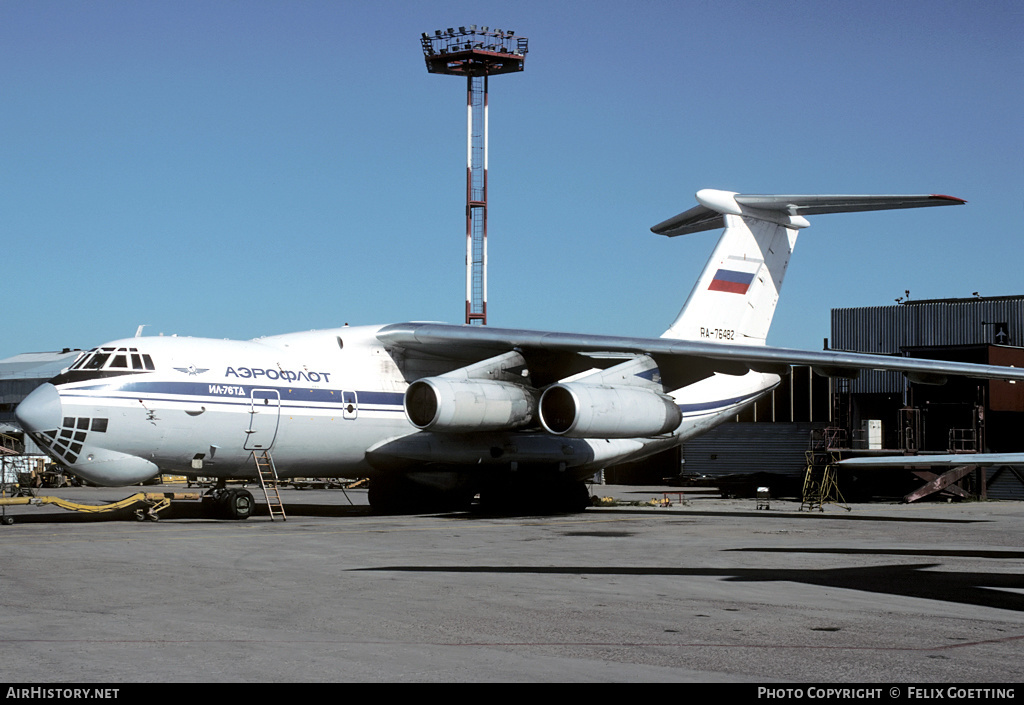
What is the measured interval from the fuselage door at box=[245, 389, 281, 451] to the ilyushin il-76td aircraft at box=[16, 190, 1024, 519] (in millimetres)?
27

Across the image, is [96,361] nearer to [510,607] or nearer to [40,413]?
[40,413]

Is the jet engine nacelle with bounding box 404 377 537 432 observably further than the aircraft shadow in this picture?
Yes

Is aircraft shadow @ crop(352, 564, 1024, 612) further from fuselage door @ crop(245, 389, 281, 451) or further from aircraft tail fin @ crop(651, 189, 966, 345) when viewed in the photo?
aircraft tail fin @ crop(651, 189, 966, 345)

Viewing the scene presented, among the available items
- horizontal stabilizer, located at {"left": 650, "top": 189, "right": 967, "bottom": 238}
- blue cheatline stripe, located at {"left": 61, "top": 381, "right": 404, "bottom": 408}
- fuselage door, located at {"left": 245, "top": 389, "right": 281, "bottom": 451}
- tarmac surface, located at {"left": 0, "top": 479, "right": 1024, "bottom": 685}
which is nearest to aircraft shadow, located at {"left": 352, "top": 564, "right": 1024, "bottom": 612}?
tarmac surface, located at {"left": 0, "top": 479, "right": 1024, "bottom": 685}

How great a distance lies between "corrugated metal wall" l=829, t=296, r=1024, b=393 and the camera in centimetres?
3794

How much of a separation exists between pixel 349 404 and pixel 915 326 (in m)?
25.1

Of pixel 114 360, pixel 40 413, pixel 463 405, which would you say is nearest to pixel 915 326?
pixel 463 405

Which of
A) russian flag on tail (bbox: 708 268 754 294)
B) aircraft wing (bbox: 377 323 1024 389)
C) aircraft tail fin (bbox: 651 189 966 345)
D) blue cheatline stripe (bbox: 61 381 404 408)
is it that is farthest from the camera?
russian flag on tail (bbox: 708 268 754 294)

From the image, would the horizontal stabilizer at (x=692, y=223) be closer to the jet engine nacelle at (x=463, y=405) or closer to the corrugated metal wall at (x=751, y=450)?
the jet engine nacelle at (x=463, y=405)

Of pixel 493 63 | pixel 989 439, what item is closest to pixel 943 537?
pixel 989 439

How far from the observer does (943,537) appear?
1592 centimetres

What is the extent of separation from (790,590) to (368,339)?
41.2ft

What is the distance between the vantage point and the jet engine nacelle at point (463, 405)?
1880 centimetres

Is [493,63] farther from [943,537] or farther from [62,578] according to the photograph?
[62,578]
